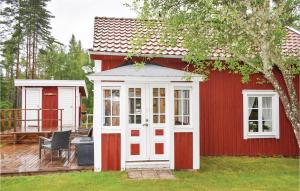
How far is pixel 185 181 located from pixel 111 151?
2337 mm

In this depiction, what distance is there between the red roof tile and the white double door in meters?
1.82

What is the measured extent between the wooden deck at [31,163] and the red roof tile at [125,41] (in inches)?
144

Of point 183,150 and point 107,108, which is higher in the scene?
point 107,108

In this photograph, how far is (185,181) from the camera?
898cm

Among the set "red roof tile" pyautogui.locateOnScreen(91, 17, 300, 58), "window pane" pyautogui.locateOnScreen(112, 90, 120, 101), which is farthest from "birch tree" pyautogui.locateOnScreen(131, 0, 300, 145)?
"window pane" pyautogui.locateOnScreen(112, 90, 120, 101)

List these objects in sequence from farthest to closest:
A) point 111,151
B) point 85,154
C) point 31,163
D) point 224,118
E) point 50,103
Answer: point 50,103
point 224,118
point 31,163
point 85,154
point 111,151

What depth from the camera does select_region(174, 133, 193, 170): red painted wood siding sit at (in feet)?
33.7

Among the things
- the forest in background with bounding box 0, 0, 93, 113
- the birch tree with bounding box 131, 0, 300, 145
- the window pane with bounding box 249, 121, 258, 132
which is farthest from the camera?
the forest in background with bounding box 0, 0, 93, 113

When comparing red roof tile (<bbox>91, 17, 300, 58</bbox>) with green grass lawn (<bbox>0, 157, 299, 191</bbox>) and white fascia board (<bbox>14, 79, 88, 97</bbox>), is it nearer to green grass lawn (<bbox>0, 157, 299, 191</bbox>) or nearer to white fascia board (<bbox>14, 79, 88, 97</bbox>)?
green grass lawn (<bbox>0, 157, 299, 191</bbox>)

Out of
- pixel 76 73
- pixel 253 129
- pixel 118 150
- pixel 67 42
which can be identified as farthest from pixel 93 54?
pixel 67 42

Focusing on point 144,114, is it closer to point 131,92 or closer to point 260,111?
point 131,92

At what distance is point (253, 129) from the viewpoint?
1287 cm

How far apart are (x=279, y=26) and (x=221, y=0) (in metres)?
1.56

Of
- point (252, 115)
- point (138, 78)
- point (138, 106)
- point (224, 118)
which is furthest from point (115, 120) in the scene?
point (252, 115)
